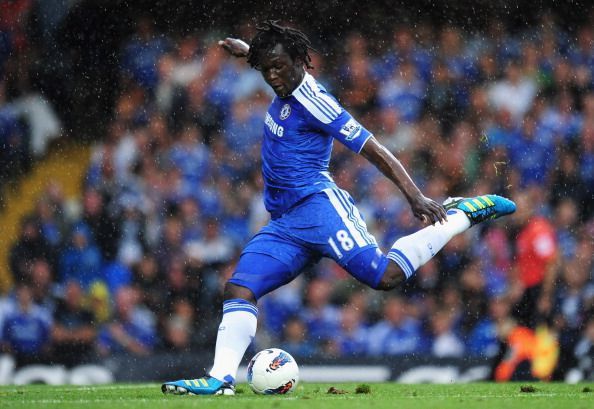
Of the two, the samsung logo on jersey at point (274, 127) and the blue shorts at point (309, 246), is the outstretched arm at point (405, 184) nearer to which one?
the blue shorts at point (309, 246)

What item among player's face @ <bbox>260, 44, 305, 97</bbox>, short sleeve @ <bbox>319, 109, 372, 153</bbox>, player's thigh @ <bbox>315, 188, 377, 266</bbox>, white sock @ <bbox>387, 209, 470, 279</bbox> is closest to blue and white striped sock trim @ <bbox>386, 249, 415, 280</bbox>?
white sock @ <bbox>387, 209, 470, 279</bbox>

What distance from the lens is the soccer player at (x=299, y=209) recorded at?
5406 mm

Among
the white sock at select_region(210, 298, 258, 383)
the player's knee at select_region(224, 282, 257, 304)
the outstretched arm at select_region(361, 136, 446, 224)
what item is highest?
the outstretched arm at select_region(361, 136, 446, 224)

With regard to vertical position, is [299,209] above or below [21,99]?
below

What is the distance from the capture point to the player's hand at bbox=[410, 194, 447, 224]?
5379 mm

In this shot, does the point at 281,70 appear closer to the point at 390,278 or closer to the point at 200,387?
the point at 390,278

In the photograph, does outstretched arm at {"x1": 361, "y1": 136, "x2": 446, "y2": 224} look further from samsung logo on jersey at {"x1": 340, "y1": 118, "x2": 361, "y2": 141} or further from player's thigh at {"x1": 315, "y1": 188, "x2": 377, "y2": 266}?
player's thigh at {"x1": 315, "y1": 188, "x2": 377, "y2": 266}

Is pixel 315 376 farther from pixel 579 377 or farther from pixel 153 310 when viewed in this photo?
pixel 579 377

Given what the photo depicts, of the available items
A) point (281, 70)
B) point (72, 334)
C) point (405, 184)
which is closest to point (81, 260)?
point (72, 334)

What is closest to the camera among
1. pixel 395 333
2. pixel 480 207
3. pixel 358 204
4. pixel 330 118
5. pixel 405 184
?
pixel 405 184

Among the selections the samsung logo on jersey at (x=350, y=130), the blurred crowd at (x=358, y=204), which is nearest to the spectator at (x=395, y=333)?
the blurred crowd at (x=358, y=204)

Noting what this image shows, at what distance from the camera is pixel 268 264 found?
5559 millimetres

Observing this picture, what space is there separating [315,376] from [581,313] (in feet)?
7.42

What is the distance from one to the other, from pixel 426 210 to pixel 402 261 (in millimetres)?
416
